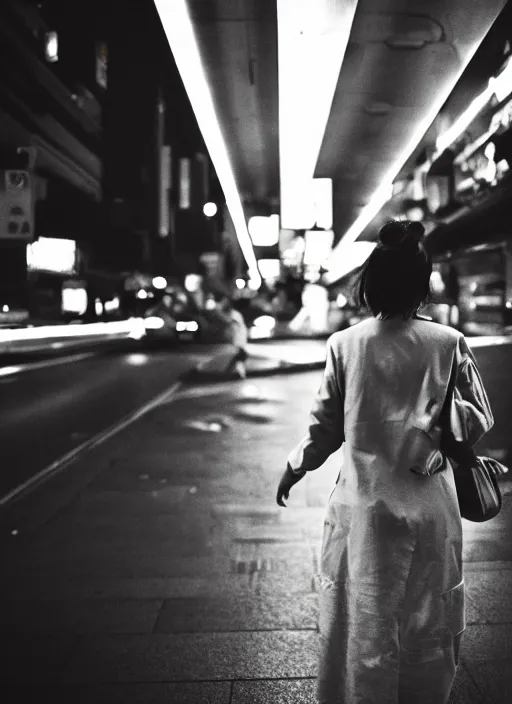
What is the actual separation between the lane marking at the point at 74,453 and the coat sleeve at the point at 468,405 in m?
4.79

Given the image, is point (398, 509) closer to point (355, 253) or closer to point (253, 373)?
point (253, 373)

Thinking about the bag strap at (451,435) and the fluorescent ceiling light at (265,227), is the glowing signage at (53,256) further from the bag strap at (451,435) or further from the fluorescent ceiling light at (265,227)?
the bag strap at (451,435)

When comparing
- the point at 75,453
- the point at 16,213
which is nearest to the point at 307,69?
the point at 16,213

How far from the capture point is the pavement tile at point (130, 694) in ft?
9.00

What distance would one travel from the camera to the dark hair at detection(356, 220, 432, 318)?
213 cm

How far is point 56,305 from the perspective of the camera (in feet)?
56.3

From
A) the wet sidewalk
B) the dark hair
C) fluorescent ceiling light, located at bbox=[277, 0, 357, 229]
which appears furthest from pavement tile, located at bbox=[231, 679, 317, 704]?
fluorescent ceiling light, located at bbox=[277, 0, 357, 229]

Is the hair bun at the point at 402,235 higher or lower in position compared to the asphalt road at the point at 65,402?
higher

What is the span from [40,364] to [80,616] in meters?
13.8

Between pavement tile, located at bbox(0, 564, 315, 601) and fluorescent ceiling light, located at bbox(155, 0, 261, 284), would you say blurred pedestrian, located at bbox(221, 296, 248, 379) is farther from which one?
pavement tile, located at bbox(0, 564, 315, 601)

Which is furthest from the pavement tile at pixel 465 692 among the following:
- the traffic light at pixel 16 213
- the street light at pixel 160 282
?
the street light at pixel 160 282

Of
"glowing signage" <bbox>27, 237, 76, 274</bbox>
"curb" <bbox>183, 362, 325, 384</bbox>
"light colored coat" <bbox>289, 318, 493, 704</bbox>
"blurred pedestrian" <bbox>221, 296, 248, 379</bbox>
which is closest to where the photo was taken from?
"light colored coat" <bbox>289, 318, 493, 704</bbox>

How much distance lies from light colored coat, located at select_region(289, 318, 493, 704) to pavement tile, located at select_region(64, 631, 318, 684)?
961 millimetres

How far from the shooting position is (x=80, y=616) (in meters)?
3.55
